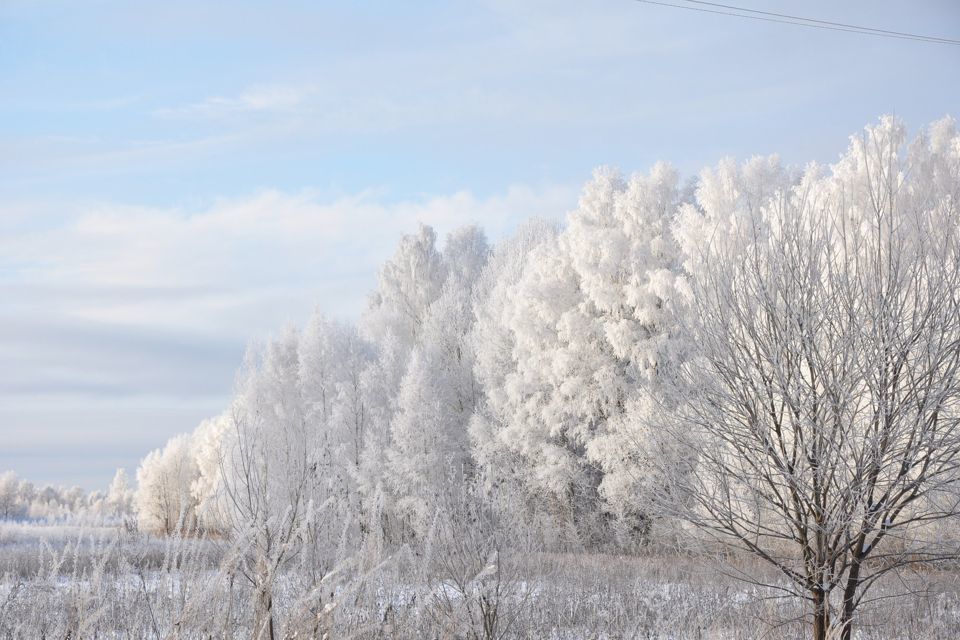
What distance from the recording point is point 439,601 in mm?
6383

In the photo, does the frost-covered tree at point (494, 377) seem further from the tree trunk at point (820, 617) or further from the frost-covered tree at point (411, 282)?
the tree trunk at point (820, 617)

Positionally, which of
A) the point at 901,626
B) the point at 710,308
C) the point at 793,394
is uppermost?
the point at 710,308

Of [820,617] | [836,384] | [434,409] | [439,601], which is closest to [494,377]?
[434,409]

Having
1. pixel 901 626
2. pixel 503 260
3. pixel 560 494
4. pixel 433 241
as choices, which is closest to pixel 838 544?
pixel 901 626

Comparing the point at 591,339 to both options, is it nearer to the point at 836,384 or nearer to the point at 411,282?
the point at 411,282

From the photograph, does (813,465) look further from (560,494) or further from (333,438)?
(333,438)

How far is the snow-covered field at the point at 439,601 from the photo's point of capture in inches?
181

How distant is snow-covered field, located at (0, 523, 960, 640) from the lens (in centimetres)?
459

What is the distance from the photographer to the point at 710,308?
762 centimetres

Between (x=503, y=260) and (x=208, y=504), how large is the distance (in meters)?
28.4

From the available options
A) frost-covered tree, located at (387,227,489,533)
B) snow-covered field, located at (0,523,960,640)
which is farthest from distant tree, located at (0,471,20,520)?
snow-covered field, located at (0,523,960,640)

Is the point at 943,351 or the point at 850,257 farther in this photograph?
the point at 850,257

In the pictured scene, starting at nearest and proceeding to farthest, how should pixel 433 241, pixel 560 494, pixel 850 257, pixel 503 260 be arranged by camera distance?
pixel 850 257, pixel 560 494, pixel 503 260, pixel 433 241

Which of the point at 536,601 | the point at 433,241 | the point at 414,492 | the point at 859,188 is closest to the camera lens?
the point at 536,601
